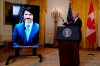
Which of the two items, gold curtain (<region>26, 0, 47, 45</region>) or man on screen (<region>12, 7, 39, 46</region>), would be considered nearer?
man on screen (<region>12, 7, 39, 46</region>)

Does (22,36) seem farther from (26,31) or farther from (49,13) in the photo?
(49,13)

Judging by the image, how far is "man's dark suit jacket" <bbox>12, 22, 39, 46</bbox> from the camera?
19.2 feet

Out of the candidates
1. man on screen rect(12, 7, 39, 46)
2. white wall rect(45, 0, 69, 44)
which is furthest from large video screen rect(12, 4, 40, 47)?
white wall rect(45, 0, 69, 44)

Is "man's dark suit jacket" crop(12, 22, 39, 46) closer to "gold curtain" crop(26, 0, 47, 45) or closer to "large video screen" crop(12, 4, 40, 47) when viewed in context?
"large video screen" crop(12, 4, 40, 47)

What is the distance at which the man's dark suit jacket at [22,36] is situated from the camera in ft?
19.2

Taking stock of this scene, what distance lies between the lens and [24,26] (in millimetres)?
5949

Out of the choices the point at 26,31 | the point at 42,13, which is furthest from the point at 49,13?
the point at 26,31

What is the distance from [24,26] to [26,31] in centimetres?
17

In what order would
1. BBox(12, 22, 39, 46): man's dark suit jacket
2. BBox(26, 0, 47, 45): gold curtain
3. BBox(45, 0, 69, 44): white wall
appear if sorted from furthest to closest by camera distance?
BBox(26, 0, 47, 45): gold curtain, BBox(45, 0, 69, 44): white wall, BBox(12, 22, 39, 46): man's dark suit jacket

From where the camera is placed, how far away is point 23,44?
19.6 feet

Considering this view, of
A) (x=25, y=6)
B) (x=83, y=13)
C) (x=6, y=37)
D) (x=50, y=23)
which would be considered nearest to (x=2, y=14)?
(x=6, y=37)

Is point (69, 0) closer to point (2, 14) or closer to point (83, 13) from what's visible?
point (83, 13)

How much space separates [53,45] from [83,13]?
8.15 feet

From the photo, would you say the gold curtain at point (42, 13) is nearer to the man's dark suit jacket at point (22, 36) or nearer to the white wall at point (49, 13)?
the white wall at point (49, 13)
